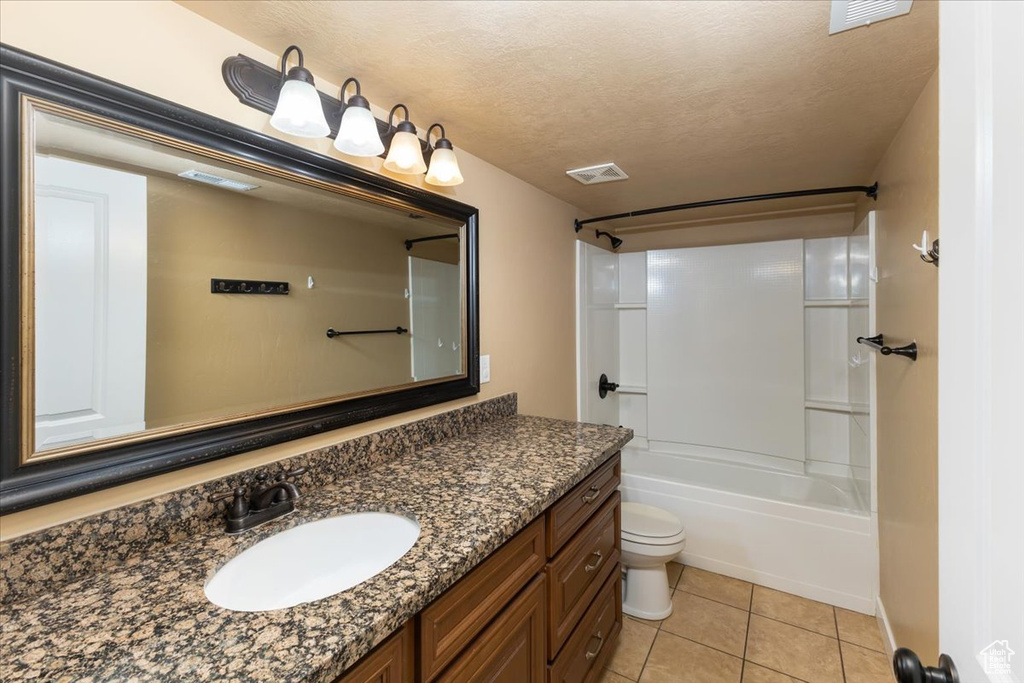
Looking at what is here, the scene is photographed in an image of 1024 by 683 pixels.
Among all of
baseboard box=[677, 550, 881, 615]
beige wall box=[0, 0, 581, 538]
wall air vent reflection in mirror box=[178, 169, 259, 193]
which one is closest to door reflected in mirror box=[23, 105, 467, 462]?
wall air vent reflection in mirror box=[178, 169, 259, 193]

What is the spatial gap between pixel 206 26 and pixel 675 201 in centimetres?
242

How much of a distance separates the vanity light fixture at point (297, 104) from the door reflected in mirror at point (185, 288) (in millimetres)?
150

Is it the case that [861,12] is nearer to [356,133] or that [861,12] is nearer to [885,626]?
[356,133]

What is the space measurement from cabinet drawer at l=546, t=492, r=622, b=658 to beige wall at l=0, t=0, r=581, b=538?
71 centimetres

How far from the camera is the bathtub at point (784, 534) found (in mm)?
2160

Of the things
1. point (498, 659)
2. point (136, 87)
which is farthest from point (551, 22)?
point (498, 659)

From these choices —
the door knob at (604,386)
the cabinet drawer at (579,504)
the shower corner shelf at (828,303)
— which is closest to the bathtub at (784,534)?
the door knob at (604,386)

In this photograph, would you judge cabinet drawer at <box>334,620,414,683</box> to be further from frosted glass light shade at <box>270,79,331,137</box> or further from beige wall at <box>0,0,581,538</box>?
frosted glass light shade at <box>270,79,331,137</box>

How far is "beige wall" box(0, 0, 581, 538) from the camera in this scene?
2.72ft

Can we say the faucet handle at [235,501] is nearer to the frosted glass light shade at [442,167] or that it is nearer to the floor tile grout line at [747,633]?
the frosted glass light shade at [442,167]

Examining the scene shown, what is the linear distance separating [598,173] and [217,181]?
163 centimetres

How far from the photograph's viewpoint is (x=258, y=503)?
3.51ft

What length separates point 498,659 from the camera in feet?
3.50
